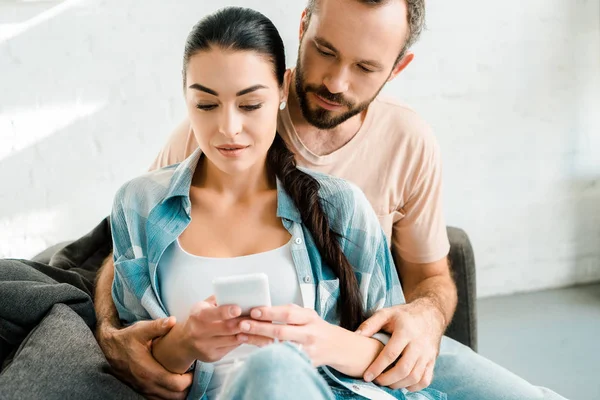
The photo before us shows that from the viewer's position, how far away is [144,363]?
145cm

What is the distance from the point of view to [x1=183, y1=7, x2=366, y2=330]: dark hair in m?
1.46

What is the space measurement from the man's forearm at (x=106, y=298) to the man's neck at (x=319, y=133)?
60 cm

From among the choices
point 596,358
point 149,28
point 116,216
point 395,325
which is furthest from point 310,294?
point 596,358

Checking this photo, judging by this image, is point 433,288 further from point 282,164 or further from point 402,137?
point 282,164

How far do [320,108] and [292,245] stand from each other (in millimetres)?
409

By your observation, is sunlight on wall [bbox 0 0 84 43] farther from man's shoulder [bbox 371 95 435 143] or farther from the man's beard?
man's shoulder [bbox 371 95 435 143]

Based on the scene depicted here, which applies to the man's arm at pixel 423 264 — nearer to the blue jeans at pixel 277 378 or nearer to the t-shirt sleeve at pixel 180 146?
the blue jeans at pixel 277 378

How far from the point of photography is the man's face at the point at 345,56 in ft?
5.45

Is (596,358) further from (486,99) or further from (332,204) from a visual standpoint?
(332,204)

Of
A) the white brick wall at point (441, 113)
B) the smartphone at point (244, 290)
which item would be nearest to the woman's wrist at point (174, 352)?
the smartphone at point (244, 290)

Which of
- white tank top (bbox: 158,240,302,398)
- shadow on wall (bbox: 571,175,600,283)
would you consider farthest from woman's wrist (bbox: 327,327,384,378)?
shadow on wall (bbox: 571,175,600,283)

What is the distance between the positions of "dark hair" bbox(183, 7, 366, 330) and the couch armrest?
56 cm

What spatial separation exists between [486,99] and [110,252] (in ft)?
5.52

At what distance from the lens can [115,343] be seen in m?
1.53
